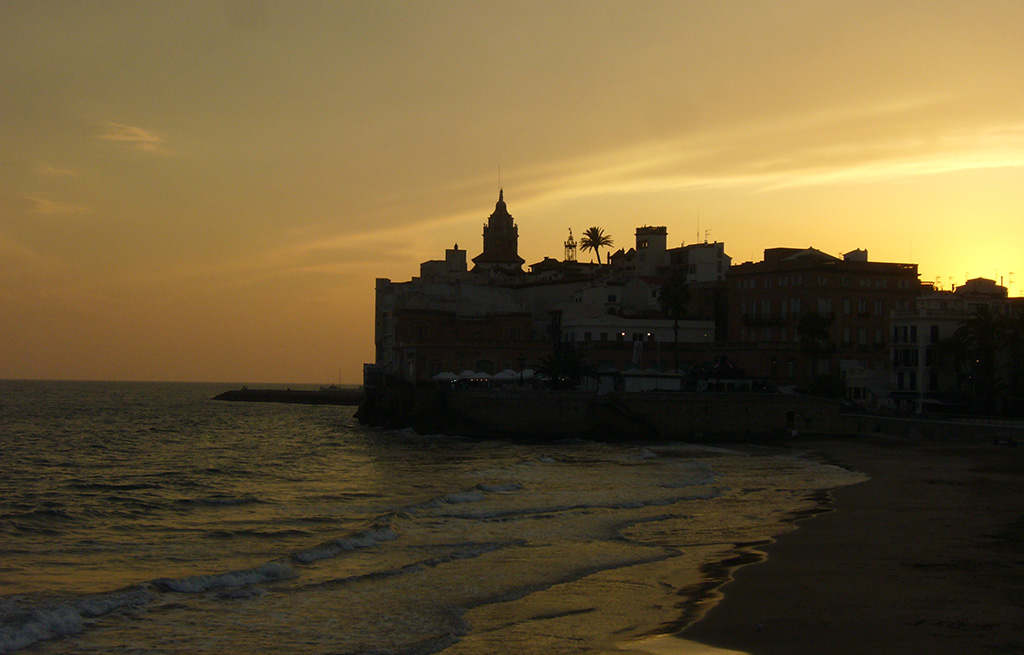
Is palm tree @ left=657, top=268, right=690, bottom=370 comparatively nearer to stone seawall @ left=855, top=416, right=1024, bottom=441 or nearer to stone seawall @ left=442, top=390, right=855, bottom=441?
stone seawall @ left=442, top=390, right=855, bottom=441

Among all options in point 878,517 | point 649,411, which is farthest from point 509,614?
point 649,411

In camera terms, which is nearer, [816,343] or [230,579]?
[230,579]

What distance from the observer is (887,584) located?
22.1m

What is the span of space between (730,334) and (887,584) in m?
79.9

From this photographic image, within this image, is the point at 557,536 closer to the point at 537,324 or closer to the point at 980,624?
the point at 980,624

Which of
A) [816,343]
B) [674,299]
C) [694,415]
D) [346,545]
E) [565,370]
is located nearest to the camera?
[346,545]

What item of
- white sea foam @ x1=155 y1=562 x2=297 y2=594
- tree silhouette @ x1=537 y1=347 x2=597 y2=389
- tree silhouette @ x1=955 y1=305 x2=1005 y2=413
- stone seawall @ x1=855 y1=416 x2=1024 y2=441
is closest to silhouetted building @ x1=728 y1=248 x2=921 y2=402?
tree silhouette @ x1=955 y1=305 x2=1005 y2=413

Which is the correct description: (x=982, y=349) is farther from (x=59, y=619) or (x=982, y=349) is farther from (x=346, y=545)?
(x=59, y=619)

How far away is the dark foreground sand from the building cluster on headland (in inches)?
1703

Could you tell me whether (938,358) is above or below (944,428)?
above

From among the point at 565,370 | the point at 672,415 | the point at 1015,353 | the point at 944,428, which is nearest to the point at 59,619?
the point at 672,415

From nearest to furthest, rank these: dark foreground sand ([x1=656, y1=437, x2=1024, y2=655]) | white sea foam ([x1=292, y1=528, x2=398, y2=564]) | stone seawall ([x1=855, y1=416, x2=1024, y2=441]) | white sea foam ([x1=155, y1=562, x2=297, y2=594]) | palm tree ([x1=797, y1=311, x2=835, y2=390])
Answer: dark foreground sand ([x1=656, y1=437, x2=1024, y2=655])
white sea foam ([x1=155, y1=562, x2=297, y2=594])
white sea foam ([x1=292, y1=528, x2=398, y2=564])
stone seawall ([x1=855, y1=416, x2=1024, y2=441])
palm tree ([x1=797, y1=311, x2=835, y2=390])

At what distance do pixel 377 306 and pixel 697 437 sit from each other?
56225mm

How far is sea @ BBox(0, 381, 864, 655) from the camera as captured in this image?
19.7 m
